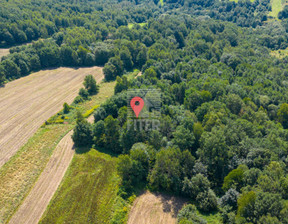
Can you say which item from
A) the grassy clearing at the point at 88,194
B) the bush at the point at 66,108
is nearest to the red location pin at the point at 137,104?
the grassy clearing at the point at 88,194

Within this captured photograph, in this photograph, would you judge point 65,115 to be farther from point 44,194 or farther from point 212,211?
point 212,211

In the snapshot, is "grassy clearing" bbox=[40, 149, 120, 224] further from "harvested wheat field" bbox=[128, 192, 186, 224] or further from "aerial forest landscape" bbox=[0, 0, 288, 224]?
"harvested wheat field" bbox=[128, 192, 186, 224]

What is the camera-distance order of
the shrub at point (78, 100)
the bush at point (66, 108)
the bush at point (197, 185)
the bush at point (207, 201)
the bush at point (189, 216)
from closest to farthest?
the bush at point (189, 216) → the bush at point (207, 201) → the bush at point (197, 185) → the bush at point (66, 108) → the shrub at point (78, 100)

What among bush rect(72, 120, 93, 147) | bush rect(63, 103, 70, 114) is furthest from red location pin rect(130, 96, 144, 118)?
bush rect(63, 103, 70, 114)

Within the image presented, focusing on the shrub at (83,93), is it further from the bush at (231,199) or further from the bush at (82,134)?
the bush at (231,199)

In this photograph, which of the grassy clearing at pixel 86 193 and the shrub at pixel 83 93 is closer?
the grassy clearing at pixel 86 193

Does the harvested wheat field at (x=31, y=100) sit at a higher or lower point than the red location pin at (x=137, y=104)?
lower

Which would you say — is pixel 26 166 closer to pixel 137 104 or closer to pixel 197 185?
pixel 137 104
